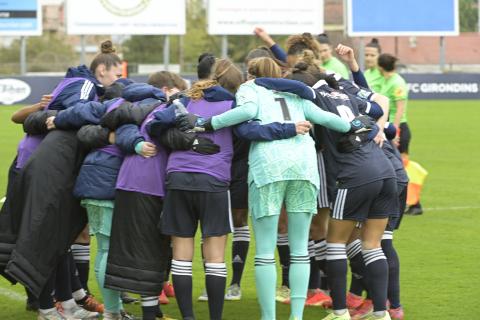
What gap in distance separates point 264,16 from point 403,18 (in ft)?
17.9

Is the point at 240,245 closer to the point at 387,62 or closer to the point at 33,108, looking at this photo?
the point at 33,108

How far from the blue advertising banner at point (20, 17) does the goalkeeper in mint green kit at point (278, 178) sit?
33.2 meters

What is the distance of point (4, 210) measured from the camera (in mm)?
7328

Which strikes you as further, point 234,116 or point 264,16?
point 264,16

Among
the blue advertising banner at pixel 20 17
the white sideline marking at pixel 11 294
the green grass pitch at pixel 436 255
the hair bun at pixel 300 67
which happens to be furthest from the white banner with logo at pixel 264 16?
the hair bun at pixel 300 67

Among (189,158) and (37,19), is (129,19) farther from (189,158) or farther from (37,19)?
(189,158)

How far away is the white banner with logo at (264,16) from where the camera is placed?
3975 centimetres

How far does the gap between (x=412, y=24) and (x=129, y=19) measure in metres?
11.0

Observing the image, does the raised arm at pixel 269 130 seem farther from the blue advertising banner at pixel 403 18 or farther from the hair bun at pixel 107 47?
the blue advertising banner at pixel 403 18

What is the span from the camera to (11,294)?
859 centimetres

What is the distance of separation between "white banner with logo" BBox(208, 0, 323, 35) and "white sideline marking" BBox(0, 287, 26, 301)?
3138 cm

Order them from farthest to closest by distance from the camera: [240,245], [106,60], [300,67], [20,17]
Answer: [20,17]
[240,245]
[106,60]
[300,67]

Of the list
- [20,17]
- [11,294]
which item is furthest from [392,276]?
[20,17]

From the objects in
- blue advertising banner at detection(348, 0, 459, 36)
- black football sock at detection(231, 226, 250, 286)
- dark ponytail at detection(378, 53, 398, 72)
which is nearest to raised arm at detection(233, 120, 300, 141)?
black football sock at detection(231, 226, 250, 286)
